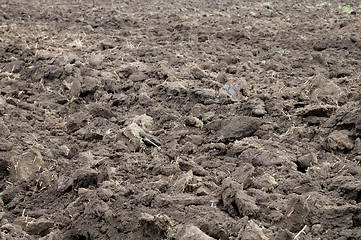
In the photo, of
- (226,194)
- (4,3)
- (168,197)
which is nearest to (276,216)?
(226,194)

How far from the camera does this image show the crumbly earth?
9.63 feet

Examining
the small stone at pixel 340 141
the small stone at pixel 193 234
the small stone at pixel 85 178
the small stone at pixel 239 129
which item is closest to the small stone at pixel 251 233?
the small stone at pixel 193 234

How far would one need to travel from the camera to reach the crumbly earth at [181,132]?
294 centimetres

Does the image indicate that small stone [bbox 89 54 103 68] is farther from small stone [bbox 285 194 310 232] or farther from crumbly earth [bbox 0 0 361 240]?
small stone [bbox 285 194 310 232]

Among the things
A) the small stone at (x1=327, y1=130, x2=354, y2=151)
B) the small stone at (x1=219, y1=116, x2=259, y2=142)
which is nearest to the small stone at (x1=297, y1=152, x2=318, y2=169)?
the small stone at (x1=327, y1=130, x2=354, y2=151)

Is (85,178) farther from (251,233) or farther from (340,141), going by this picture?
(340,141)

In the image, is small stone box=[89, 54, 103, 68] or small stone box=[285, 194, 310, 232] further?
small stone box=[89, 54, 103, 68]

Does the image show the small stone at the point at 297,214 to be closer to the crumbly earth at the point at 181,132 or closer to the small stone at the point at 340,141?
the crumbly earth at the point at 181,132

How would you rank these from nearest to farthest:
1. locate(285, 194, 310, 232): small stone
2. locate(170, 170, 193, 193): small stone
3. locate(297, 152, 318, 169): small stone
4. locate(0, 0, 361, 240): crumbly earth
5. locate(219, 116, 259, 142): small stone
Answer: locate(285, 194, 310, 232): small stone → locate(0, 0, 361, 240): crumbly earth → locate(170, 170, 193, 193): small stone → locate(297, 152, 318, 169): small stone → locate(219, 116, 259, 142): small stone

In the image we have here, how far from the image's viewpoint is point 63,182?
3.59 meters

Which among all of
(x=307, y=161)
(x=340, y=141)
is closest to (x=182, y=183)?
(x=307, y=161)

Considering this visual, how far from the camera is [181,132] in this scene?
4.44m

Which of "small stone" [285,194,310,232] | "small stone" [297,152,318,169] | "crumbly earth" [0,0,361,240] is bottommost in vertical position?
"crumbly earth" [0,0,361,240]

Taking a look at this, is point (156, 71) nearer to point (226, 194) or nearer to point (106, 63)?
point (106, 63)
